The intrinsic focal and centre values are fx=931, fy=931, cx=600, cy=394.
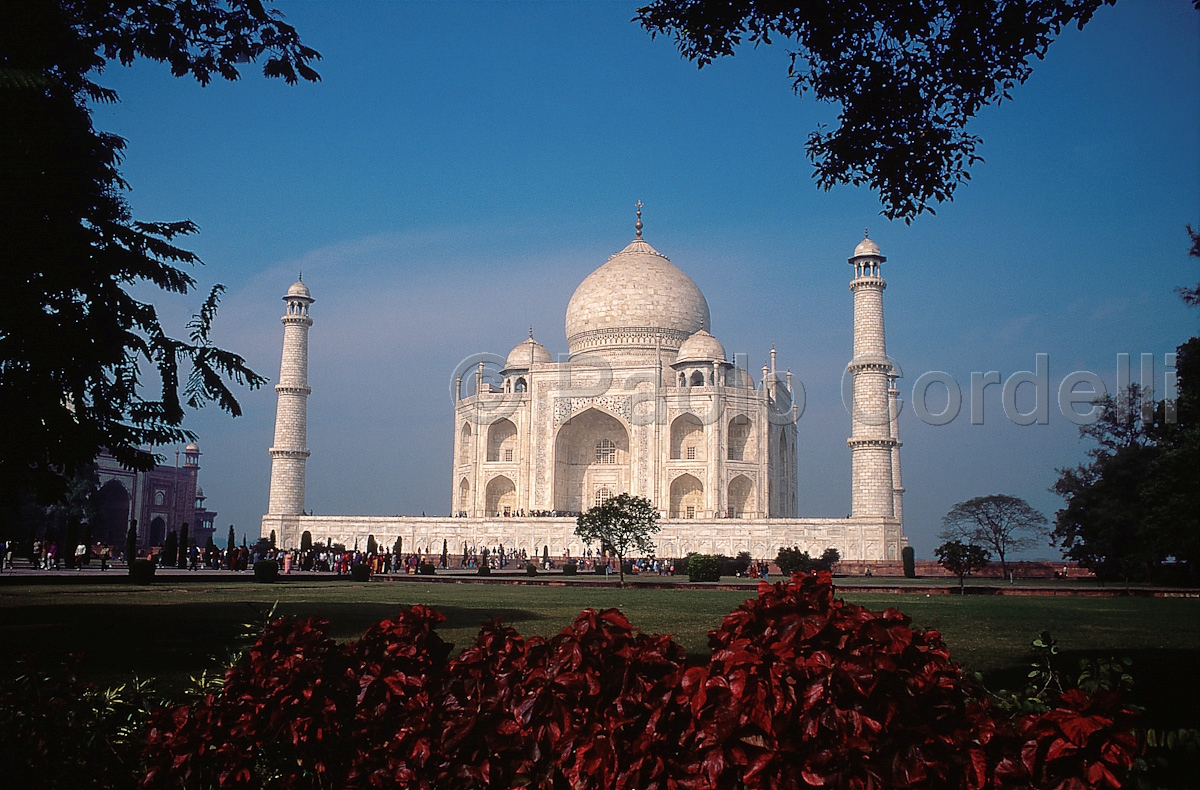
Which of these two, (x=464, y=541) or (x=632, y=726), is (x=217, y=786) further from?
(x=464, y=541)

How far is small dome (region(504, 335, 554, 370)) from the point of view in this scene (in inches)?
1500

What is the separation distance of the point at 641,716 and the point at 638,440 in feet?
105

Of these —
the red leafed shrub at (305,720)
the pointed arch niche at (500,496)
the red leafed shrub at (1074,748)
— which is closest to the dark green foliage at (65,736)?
the red leafed shrub at (305,720)

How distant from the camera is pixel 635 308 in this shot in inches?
1508

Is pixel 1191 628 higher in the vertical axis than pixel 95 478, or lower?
lower

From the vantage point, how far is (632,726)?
2.26 meters

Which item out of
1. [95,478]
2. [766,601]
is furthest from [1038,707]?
[95,478]

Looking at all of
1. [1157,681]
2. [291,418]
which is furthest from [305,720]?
[291,418]

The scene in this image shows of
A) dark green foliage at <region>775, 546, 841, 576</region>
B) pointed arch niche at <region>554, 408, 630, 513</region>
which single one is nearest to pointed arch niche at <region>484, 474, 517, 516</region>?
pointed arch niche at <region>554, 408, 630, 513</region>

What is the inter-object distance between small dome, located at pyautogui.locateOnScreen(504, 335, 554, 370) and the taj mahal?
3.9 inches

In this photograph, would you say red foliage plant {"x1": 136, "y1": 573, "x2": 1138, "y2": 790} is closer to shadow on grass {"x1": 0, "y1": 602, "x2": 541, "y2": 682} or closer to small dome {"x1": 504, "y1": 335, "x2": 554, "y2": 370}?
shadow on grass {"x1": 0, "y1": 602, "x2": 541, "y2": 682}

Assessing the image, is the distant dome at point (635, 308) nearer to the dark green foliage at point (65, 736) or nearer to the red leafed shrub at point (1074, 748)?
the dark green foliage at point (65, 736)

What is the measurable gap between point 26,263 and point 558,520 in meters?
26.9

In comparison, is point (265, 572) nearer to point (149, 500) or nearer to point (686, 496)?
point (686, 496)
